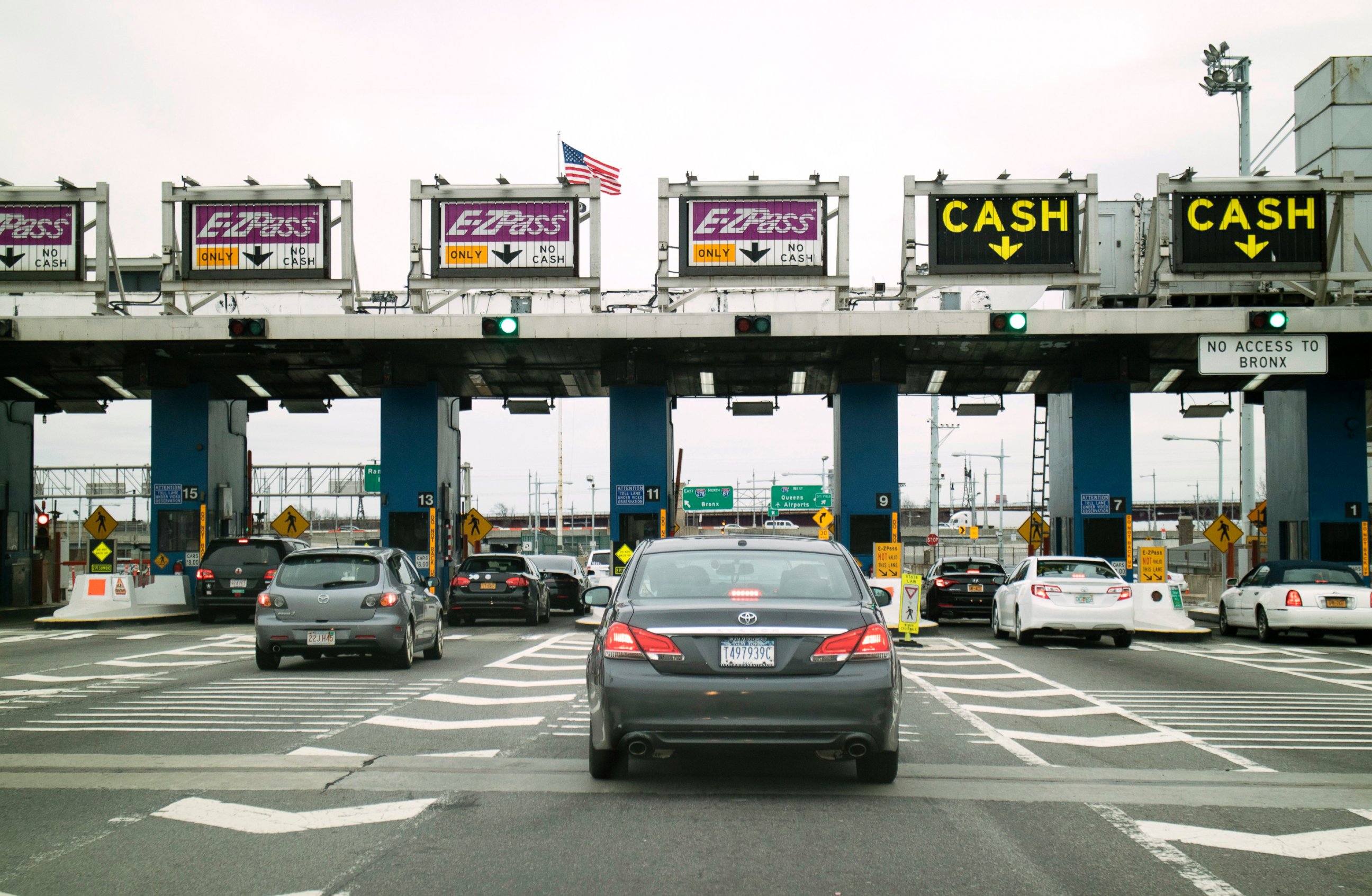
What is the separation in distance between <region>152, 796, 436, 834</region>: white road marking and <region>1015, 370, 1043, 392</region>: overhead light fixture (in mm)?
26764

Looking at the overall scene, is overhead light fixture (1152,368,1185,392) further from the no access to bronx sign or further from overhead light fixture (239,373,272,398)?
overhead light fixture (239,373,272,398)

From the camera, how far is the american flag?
32812 millimetres

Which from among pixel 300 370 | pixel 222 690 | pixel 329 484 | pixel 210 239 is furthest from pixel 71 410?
pixel 329 484

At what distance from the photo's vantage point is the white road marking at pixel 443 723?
1016 cm

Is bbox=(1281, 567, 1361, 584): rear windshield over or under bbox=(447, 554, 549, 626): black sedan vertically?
over

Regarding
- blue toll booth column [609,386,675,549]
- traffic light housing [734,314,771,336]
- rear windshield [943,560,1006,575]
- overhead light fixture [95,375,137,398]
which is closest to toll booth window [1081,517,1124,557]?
rear windshield [943,560,1006,575]

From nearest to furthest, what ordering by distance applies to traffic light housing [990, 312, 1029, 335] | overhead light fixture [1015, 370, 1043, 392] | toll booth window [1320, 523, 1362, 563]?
traffic light housing [990, 312, 1029, 335] → toll booth window [1320, 523, 1362, 563] → overhead light fixture [1015, 370, 1043, 392]

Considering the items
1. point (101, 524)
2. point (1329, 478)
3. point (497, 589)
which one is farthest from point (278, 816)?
point (101, 524)

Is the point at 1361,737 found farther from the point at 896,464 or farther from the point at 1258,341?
the point at 896,464

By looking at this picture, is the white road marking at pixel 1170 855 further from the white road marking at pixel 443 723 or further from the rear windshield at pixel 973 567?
the rear windshield at pixel 973 567

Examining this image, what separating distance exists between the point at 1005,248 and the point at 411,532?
1463cm

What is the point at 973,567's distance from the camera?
89.8 feet

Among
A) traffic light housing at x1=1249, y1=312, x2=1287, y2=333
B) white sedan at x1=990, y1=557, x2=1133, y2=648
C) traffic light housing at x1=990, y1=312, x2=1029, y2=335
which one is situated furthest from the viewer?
traffic light housing at x1=990, y1=312, x2=1029, y2=335

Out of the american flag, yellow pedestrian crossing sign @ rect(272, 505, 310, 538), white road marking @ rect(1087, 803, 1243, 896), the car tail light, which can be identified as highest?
the american flag
